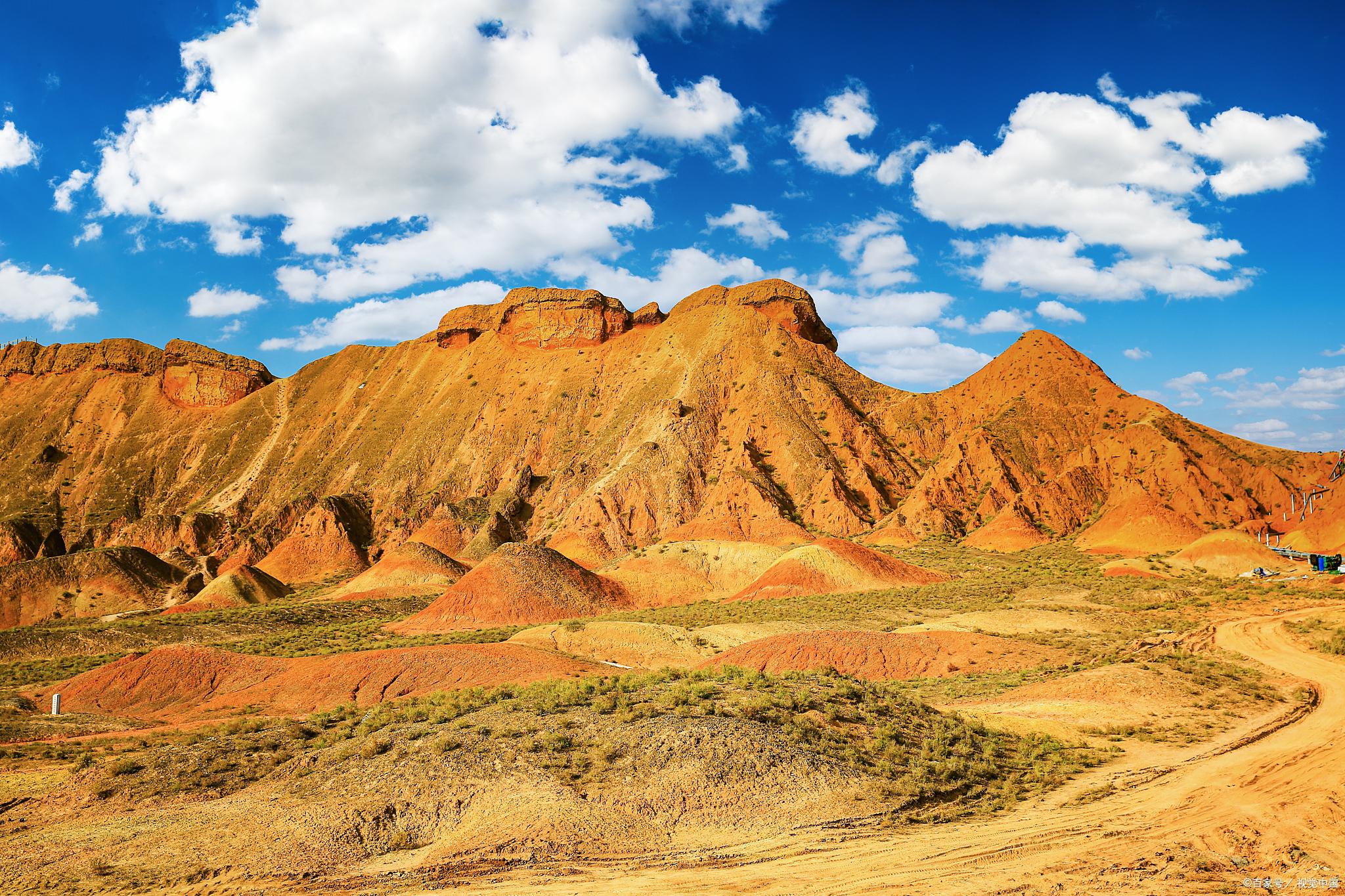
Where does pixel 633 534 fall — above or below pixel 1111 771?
above

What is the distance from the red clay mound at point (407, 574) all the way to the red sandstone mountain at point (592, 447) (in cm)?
603

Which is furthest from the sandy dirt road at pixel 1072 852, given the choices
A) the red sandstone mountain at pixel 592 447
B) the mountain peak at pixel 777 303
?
the mountain peak at pixel 777 303

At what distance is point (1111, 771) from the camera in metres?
14.7

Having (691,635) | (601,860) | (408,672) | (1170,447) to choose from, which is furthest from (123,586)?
(1170,447)

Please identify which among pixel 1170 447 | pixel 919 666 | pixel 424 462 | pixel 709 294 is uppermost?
pixel 709 294

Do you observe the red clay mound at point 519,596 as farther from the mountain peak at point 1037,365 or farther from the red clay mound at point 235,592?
the mountain peak at point 1037,365

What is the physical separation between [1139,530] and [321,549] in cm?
6722

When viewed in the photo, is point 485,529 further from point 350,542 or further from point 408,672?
point 408,672

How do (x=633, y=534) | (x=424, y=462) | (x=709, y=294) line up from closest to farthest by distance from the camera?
1. (x=633, y=534)
2. (x=424, y=462)
3. (x=709, y=294)

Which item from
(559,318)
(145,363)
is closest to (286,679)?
(559,318)

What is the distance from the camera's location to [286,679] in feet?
97.3

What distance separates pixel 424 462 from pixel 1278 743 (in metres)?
79.5

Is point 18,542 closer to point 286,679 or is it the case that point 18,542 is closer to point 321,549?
point 321,549

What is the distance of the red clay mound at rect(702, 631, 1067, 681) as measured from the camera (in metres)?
26.6
